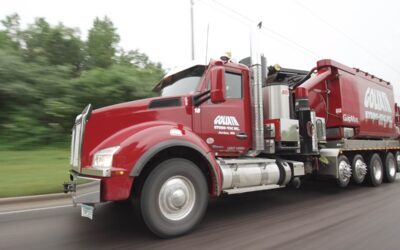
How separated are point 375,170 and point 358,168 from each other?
3.84 ft

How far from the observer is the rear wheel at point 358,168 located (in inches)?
334

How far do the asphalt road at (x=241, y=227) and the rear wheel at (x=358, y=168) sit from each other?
140 centimetres

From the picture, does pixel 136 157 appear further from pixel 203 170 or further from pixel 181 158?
pixel 203 170

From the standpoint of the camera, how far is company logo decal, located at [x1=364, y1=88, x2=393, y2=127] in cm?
936

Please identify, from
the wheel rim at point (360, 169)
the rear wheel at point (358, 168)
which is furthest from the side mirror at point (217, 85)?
the wheel rim at point (360, 169)

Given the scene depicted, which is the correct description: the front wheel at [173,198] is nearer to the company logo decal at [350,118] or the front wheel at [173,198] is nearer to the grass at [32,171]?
the grass at [32,171]

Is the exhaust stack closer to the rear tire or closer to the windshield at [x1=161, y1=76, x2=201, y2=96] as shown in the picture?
the windshield at [x1=161, y1=76, x2=201, y2=96]

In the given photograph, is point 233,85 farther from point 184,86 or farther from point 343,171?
point 343,171

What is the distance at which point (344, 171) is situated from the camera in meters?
7.95

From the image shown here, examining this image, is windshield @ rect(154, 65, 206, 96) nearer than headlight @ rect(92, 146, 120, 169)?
No

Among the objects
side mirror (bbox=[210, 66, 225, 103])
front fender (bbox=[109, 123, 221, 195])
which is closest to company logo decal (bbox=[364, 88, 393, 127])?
side mirror (bbox=[210, 66, 225, 103])

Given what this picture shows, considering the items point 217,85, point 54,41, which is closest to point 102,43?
point 54,41

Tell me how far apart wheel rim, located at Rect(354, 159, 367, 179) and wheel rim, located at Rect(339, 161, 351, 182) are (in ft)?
2.06

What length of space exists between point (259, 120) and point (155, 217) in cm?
285
